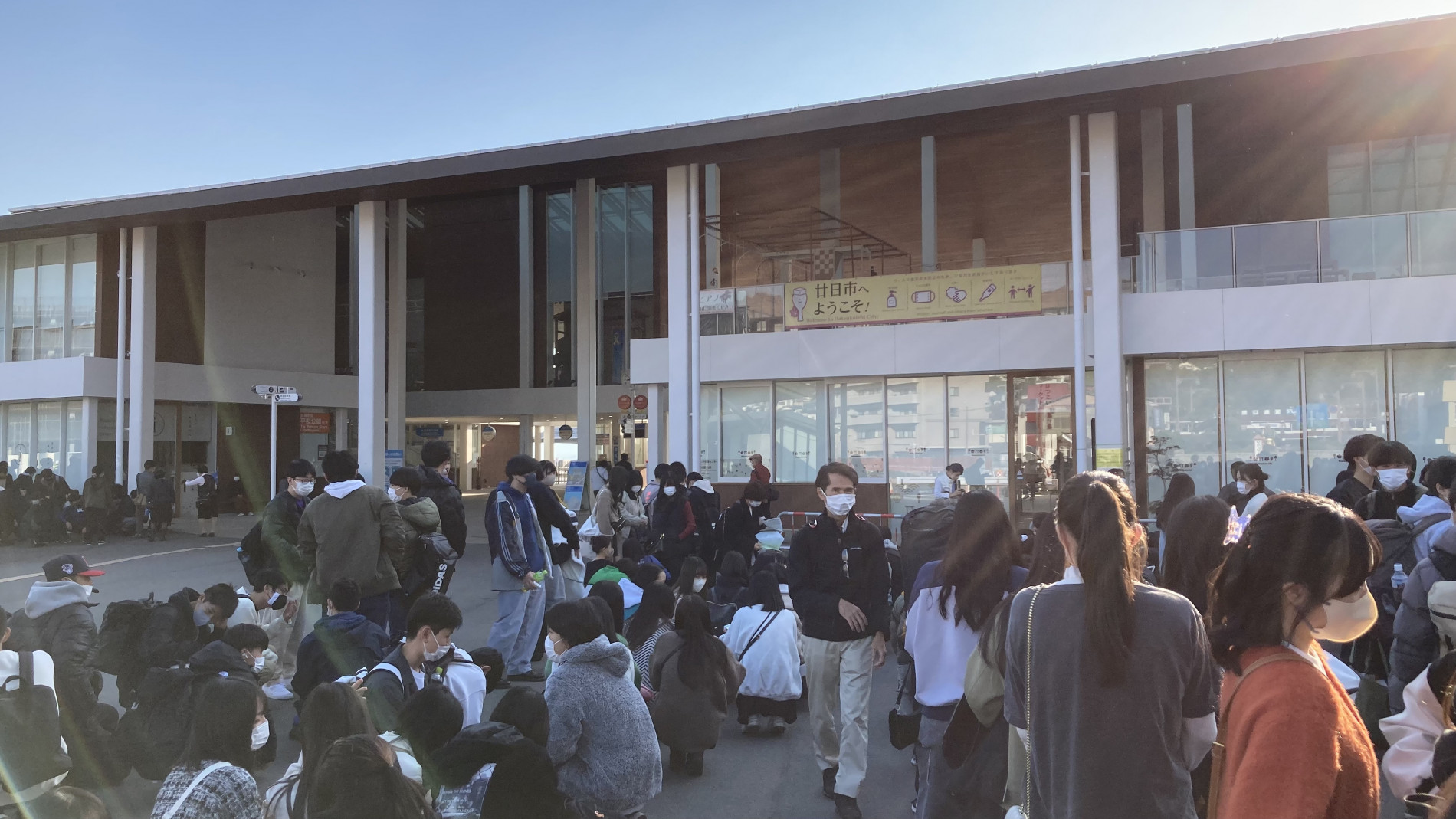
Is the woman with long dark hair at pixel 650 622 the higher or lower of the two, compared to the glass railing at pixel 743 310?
Answer: lower

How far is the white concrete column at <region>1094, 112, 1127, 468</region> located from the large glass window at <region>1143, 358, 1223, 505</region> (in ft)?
2.97

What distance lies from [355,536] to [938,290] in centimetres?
1112

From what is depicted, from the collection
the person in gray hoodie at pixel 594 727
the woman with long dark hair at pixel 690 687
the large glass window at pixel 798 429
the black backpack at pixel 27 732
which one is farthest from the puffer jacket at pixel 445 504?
the large glass window at pixel 798 429

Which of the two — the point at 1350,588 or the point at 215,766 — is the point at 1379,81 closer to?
the point at 1350,588

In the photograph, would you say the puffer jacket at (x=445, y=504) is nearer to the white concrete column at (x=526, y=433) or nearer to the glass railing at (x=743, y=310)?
the glass railing at (x=743, y=310)

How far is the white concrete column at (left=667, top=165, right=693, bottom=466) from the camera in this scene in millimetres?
16083

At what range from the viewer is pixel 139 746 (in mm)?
4973

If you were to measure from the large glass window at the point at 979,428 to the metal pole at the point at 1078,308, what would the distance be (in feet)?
4.96

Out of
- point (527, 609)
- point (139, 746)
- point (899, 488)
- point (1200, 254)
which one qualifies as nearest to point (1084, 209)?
point (1200, 254)

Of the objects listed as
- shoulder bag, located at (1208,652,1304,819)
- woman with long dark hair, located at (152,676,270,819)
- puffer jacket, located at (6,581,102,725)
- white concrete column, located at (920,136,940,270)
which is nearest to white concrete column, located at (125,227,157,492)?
white concrete column, located at (920,136,940,270)

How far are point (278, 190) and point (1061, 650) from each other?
1877cm

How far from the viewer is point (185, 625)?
19.2ft

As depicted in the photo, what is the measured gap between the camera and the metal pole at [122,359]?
2006 cm

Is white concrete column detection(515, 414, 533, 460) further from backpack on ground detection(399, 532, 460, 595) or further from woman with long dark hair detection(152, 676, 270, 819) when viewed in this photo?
woman with long dark hair detection(152, 676, 270, 819)
